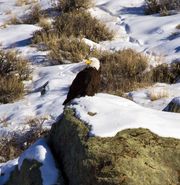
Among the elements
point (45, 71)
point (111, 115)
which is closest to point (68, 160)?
point (111, 115)

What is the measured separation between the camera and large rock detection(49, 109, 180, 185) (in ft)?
13.2

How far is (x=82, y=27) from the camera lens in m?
11.9

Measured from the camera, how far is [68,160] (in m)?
4.62

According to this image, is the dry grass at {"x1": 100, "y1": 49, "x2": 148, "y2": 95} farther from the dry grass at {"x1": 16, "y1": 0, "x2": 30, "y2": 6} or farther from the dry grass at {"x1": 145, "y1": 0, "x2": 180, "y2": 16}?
the dry grass at {"x1": 16, "y1": 0, "x2": 30, "y2": 6}

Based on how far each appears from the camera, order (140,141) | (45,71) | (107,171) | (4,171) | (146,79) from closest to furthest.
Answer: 1. (107,171)
2. (140,141)
3. (4,171)
4. (146,79)
5. (45,71)

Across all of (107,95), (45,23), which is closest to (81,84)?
(107,95)

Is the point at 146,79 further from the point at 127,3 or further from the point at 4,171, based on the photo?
the point at 127,3

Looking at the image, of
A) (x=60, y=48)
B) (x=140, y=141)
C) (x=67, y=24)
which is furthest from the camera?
(x=67, y=24)

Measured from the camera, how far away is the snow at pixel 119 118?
15.0ft

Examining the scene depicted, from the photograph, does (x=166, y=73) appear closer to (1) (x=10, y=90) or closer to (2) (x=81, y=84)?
(1) (x=10, y=90)

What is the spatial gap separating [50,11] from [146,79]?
5151 millimetres

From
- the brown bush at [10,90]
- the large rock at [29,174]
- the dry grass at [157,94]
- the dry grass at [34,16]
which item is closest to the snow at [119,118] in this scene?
the large rock at [29,174]

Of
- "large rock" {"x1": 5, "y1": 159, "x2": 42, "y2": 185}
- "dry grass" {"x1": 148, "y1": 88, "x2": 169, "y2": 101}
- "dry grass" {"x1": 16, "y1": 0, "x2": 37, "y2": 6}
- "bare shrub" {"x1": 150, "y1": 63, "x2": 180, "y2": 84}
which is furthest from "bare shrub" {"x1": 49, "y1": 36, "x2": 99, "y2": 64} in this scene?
"large rock" {"x1": 5, "y1": 159, "x2": 42, "y2": 185}

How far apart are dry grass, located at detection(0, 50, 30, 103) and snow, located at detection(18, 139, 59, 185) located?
158 inches
